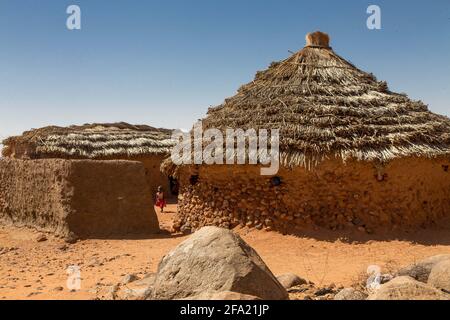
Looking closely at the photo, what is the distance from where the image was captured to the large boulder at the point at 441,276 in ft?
16.0

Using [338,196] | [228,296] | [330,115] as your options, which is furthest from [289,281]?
[330,115]

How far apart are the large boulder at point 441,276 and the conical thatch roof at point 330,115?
4.41m

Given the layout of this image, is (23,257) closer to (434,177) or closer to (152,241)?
(152,241)

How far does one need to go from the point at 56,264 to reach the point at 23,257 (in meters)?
1.15

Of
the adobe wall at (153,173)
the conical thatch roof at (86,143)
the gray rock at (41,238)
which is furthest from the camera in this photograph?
the adobe wall at (153,173)

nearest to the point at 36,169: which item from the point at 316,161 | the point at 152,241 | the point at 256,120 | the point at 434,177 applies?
the point at 152,241

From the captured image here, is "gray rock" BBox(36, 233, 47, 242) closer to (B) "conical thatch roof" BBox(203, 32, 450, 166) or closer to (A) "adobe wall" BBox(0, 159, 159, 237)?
(A) "adobe wall" BBox(0, 159, 159, 237)

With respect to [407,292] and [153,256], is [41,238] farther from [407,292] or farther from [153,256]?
A: [407,292]

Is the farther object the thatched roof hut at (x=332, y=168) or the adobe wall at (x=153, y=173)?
the adobe wall at (x=153, y=173)

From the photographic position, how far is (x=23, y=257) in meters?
8.73

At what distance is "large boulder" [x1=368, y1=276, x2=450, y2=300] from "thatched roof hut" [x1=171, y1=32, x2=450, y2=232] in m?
5.61

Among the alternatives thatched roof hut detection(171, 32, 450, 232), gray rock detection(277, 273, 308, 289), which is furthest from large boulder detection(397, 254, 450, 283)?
thatched roof hut detection(171, 32, 450, 232)

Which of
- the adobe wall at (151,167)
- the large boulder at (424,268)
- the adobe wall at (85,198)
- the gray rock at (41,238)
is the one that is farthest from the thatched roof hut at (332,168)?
the adobe wall at (151,167)

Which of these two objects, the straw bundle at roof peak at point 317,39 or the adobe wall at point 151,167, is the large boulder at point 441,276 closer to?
the straw bundle at roof peak at point 317,39
